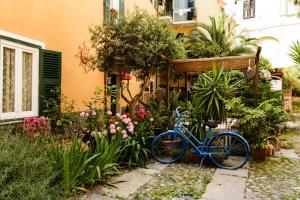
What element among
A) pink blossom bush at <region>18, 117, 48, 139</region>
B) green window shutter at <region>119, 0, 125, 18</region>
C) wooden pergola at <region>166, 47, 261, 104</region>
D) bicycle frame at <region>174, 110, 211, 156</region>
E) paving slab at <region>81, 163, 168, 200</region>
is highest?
green window shutter at <region>119, 0, 125, 18</region>

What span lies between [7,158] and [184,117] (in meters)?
3.83

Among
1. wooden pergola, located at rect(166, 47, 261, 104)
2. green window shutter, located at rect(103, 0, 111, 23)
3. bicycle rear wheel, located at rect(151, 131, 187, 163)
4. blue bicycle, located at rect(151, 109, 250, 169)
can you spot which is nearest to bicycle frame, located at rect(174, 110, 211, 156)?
blue bicycle, located at rect(151, 109, 250, 169)

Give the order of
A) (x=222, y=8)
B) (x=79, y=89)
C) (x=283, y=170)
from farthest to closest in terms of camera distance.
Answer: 1. (x=222, y=8)
2. (x=79, y=89)
3. (x=283, y=170)

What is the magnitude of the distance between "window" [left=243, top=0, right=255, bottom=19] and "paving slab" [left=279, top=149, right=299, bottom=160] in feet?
69.0

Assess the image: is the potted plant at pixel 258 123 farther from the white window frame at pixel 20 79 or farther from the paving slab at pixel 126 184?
the white window frame at pixel 20 79

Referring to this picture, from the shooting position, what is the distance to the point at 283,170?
17.5 feet

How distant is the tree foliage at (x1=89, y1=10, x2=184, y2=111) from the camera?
6086 millimetres

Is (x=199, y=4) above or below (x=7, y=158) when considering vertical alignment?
above

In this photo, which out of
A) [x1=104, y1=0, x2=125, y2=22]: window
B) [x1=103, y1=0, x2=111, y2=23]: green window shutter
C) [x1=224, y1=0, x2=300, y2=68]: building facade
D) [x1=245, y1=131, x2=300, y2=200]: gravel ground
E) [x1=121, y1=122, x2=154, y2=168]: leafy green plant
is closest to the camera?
[x1=245, y1=131, x2=300, y2=200]: gravel ground

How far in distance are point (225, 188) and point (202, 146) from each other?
4.12ft

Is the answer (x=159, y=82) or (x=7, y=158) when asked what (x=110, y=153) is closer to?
(x=7, y=158)

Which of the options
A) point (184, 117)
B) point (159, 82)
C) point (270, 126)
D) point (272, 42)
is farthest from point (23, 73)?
point (272, 42)

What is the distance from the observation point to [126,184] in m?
4.35

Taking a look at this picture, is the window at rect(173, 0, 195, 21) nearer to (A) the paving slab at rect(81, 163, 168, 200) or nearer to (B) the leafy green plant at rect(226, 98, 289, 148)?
(B) the leafy green plant at rect(226, 98, 289, 148)
